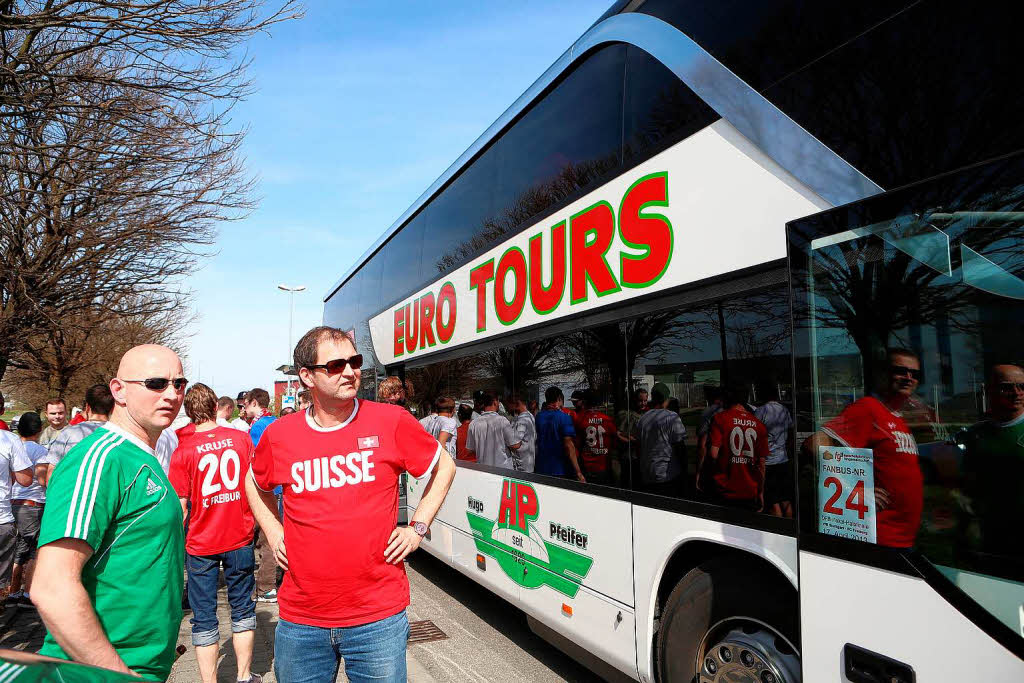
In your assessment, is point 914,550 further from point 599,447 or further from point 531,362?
point 531,362

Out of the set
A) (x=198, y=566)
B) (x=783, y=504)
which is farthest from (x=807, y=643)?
(x=198, y=566)

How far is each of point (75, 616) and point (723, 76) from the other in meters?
3.40

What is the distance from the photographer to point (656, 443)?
4.12 meters

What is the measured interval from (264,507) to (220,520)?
6.84 ft

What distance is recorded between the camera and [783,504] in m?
3.17

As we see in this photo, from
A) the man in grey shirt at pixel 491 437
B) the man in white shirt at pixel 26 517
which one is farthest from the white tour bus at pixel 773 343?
the man in white shirt at pixel 26 517

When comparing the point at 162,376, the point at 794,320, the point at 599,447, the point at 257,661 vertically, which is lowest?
the point at 257,661

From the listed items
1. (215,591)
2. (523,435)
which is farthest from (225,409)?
(523,435)

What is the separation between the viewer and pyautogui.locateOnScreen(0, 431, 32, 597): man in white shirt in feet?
21.2

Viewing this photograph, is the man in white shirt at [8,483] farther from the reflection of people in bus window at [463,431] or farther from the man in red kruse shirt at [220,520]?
the reflection of people in bus window at [463,431]

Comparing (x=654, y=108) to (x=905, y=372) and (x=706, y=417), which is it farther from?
(x=905, y=372)

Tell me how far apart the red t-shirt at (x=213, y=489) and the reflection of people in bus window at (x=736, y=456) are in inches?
122

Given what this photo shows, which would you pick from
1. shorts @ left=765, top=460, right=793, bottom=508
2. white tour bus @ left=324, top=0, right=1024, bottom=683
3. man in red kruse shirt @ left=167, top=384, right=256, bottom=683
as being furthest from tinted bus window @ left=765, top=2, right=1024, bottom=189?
man in red kruse shirt @ left=167, top=384, right=256, bottom=683

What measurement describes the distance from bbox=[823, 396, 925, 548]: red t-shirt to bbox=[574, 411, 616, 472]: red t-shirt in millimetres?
2007
